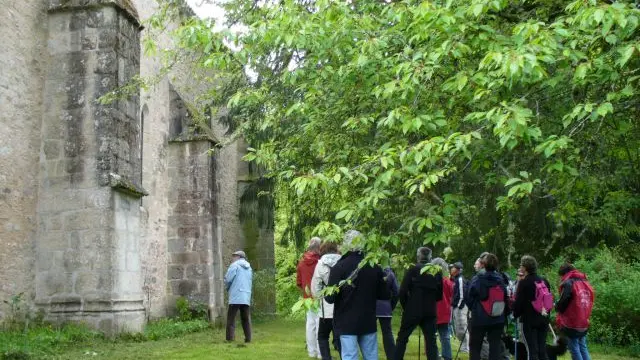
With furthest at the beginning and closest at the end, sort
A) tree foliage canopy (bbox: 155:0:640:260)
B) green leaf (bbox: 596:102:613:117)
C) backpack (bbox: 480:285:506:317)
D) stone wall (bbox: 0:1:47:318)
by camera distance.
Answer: stone wall (bbox: 0:1:47:318), backpack (bbox: 480:285:506:317), tree foliage canopy (bbox: 155:0:640:260), green leaf (bbox: 596:102:613:117)

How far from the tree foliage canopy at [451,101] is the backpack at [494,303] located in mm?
1206

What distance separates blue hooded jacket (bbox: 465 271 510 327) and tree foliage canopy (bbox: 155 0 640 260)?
3.57 feet

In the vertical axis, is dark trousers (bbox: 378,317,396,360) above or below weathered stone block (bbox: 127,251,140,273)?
below

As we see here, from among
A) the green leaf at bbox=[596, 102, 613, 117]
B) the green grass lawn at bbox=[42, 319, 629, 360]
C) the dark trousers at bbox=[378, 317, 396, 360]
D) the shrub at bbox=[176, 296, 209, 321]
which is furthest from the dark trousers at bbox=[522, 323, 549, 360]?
the shrub at bbox=[176, 296, 209, 321]

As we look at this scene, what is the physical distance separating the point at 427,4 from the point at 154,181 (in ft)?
38.5

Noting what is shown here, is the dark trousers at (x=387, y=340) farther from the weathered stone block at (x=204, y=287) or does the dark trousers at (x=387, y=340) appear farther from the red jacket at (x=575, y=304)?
the weathered stone block at (x=204, y=287)

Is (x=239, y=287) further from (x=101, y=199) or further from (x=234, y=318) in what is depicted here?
(x=101, y=199)

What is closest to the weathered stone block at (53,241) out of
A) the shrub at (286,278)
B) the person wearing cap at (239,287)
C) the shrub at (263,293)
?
the person wearing cap at (239,287)

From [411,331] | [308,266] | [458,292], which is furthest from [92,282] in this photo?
[458,292]

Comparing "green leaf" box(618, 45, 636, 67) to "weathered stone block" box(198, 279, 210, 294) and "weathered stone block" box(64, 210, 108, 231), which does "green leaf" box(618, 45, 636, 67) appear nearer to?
→ "weathered stone block" box(64, 210, 108, 231)

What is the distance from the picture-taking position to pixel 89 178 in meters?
10.2

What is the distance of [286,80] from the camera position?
6922 mm

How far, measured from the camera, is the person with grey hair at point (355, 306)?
20.6 ft

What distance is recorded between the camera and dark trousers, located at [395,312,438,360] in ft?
27.6
